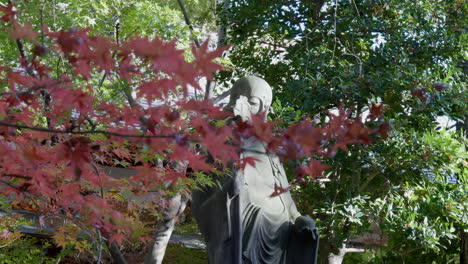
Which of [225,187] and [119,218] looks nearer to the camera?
[119,218]

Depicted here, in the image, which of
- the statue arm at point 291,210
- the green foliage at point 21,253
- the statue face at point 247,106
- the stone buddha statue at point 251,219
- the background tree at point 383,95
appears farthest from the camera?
the green foliage at point 21,253

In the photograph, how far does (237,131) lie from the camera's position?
5.20ft

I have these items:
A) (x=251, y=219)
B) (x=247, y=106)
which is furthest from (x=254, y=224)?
(x=247, y=106)

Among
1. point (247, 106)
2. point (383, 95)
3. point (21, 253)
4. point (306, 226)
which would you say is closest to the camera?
point (306, 226)

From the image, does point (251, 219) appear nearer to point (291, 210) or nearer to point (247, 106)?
point (291, 210)

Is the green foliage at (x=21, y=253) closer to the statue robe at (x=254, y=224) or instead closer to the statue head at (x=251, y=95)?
the statue robe at (x=254, y=224)

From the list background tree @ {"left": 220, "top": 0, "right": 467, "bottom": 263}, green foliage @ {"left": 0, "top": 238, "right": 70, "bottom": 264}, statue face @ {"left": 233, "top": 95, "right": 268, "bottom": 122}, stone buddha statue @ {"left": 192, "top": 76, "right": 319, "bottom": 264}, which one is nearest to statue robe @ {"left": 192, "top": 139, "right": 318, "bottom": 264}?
stone buddha statue @ {"left": 192, "top": 76, "right": 319, "bottom": 264}

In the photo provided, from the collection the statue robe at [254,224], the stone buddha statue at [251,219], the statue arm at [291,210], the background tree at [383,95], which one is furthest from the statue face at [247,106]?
the background tree at [383,95]

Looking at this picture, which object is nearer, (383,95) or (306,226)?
(306,226)

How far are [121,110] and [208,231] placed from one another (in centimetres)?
139

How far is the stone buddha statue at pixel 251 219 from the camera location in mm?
3076

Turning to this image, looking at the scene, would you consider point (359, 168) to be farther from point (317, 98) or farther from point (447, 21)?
point (447, 21)

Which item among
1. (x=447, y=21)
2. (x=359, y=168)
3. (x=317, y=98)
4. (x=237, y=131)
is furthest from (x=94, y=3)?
(x=237, y=131)

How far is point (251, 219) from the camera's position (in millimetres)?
3178
